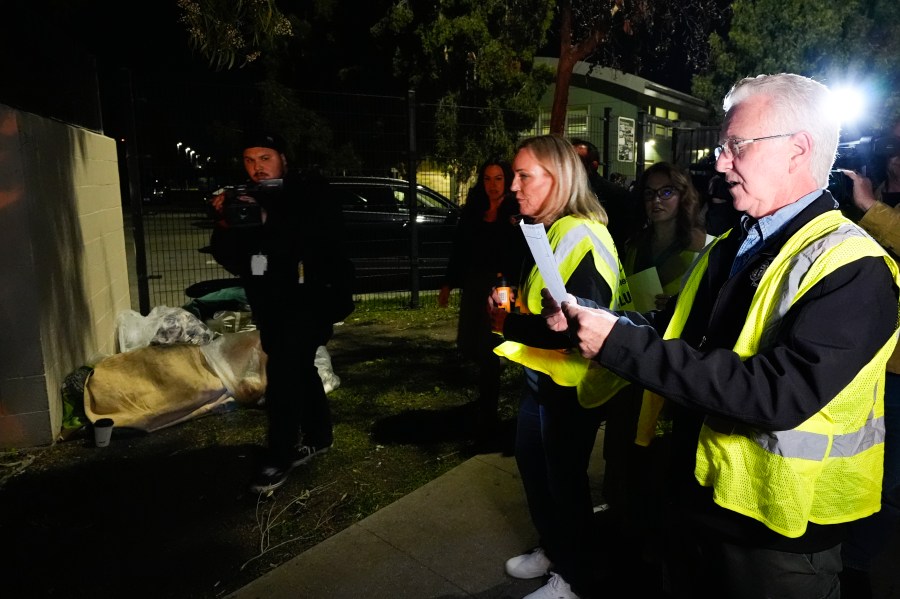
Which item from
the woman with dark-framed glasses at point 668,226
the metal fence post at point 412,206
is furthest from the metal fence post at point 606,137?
the woman with dark-framed glasses at point 668,226

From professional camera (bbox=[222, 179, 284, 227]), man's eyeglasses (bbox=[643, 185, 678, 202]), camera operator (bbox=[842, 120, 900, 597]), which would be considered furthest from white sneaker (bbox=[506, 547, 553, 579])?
professional camera (bbox=[222, 179, 284, 227])

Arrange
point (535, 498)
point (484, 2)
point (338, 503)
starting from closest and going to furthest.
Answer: point (535, 498) → point (338, 503) → point (484, 2)

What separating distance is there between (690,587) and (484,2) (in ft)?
58.3

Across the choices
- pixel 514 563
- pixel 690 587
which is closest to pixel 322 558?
pixel 514 563

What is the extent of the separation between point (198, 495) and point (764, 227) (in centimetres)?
330

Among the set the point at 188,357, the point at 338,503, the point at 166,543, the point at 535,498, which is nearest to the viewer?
the point at 535,498

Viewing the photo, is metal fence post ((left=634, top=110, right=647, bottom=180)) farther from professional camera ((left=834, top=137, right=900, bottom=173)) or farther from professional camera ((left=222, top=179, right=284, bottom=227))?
professional camera ((left=222, top=179, right=284, bottom=227))

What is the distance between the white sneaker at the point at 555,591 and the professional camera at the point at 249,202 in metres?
2.27

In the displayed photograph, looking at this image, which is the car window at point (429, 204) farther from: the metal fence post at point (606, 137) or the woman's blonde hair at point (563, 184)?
the woman's blonde hair at point (563, 184)

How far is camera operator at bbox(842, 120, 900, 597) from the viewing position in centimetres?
243

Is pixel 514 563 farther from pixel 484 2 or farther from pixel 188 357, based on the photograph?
pixel 484 2

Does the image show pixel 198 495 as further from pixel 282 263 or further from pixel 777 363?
pixel 777 363

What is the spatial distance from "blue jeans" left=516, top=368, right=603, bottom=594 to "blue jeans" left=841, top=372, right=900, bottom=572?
93 cm

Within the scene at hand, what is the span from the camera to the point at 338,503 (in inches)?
143
